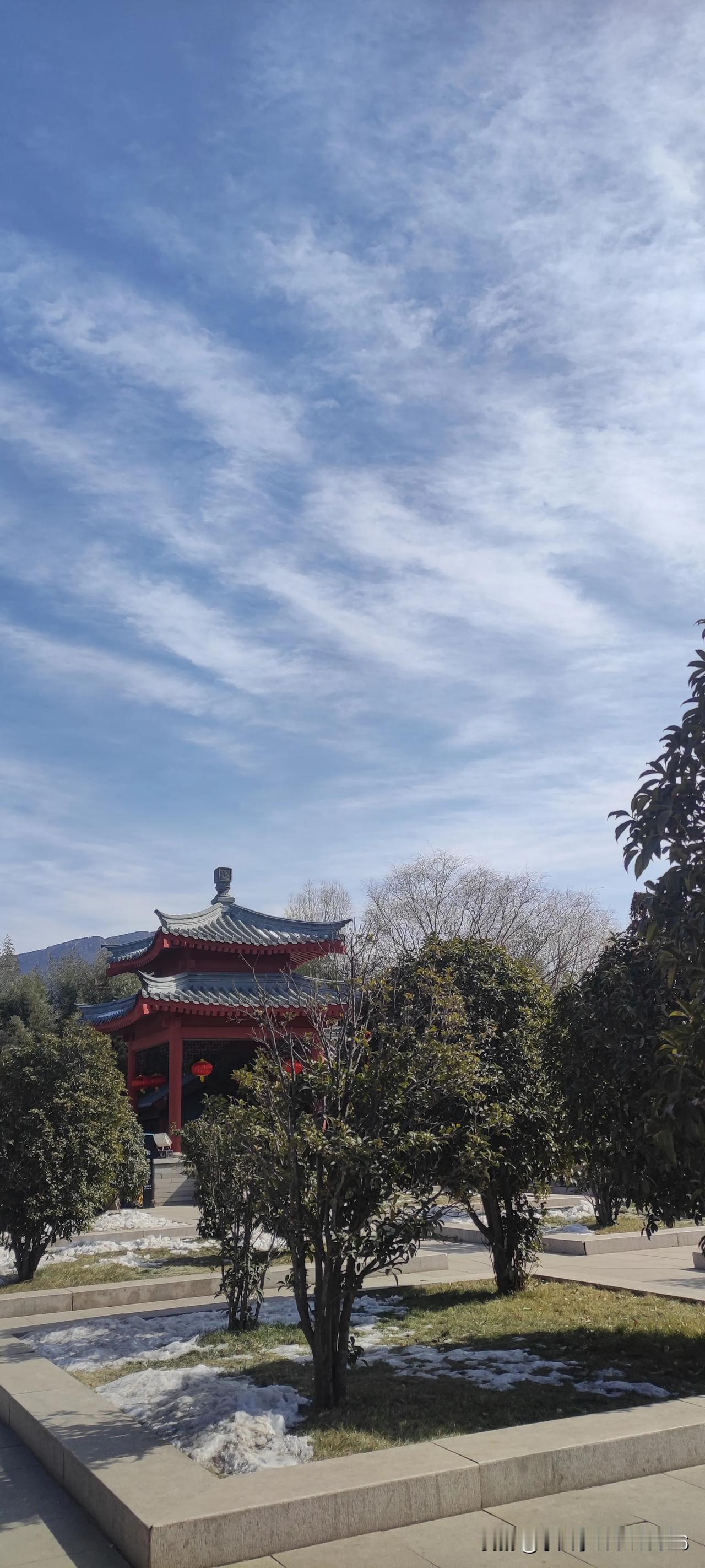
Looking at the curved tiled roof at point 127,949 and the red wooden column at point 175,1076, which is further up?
the curved tiled roof at point 127,949

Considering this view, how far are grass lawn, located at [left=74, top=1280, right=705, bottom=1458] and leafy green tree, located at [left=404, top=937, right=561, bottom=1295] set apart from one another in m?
0.49

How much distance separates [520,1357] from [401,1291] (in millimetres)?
2808

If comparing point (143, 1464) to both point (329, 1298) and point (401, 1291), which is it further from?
point (401, 1291)

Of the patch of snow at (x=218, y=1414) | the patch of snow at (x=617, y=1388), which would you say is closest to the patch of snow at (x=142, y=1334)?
the patch of snow at (x=218, y=1414)

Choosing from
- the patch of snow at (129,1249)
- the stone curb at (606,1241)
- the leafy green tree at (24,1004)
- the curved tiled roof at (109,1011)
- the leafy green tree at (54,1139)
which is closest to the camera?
the leafy green tree at (54,1139)

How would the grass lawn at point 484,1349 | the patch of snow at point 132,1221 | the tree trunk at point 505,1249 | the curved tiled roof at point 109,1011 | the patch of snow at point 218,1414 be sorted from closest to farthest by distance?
the patch of snow at point 218,1414
the grass lawn at point 484,1349
the tree trunk at point 505,1249
the patch of snow at point 132,1221
the curved tiled roof at point 109,1011

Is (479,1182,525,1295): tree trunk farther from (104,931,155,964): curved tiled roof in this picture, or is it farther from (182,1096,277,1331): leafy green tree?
(104,931,155,964): curved tiled roof

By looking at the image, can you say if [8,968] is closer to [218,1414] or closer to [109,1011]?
[109,1011]

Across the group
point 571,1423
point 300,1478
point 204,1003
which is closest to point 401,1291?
point 571,1423

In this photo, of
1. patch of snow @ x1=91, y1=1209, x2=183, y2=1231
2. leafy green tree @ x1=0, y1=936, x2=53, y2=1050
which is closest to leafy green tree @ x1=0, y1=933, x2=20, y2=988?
leafy green tree @ x1=0, y1=936, x2=53, y2=1050

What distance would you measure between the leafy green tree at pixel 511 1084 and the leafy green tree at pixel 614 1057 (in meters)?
0.61

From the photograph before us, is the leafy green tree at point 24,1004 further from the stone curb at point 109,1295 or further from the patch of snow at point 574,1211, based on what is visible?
the stone curb at point 109,1295

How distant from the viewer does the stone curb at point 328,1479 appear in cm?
365

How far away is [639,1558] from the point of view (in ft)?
12.0
